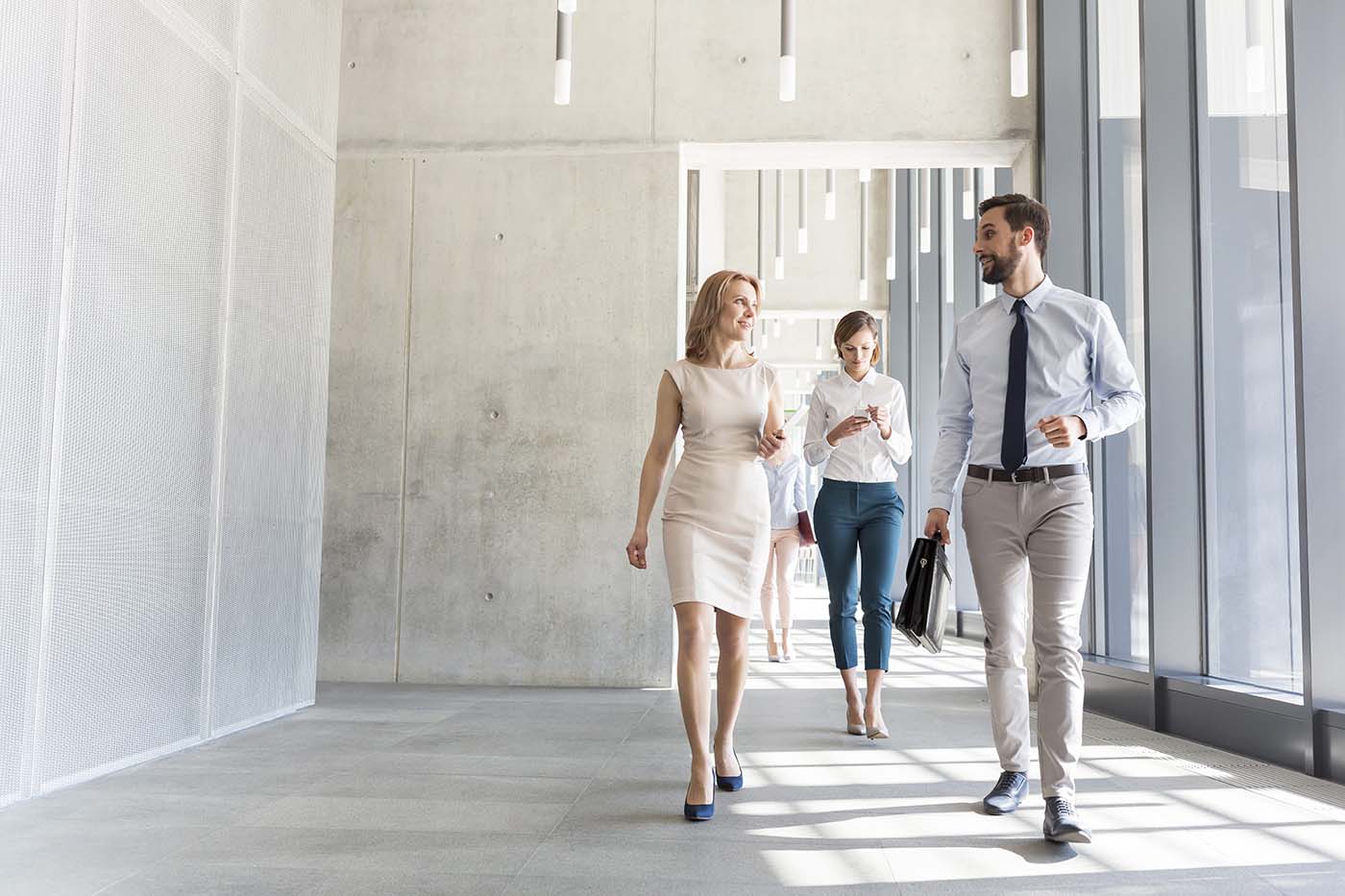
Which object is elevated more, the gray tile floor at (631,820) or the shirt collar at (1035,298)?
the shirt collar at (1035,298)

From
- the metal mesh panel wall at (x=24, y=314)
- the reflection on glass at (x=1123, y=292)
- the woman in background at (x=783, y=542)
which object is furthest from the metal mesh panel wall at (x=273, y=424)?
the reflection on glass at (x=1123, y=292)

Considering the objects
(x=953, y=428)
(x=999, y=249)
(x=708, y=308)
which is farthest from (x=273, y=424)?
(x=999, y=249)

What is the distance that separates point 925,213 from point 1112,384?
822 centimetres

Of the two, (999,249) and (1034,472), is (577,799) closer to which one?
(1034,472)

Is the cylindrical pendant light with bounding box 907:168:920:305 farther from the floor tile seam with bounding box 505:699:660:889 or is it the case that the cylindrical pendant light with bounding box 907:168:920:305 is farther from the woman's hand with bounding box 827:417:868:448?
the woman's hand with bounding box 827:417:868:448

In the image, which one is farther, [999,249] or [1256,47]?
[1256,47]

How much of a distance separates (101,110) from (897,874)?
3.26 metres

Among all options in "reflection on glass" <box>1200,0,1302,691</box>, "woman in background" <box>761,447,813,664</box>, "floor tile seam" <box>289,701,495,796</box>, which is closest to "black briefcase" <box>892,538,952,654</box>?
"reflection on glass" <box>1200,0,1302,691</box>

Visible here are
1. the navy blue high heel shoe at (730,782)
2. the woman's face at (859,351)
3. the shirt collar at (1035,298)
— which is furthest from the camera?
the woman's face at (859,351)

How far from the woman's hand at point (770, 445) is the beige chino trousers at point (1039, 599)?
56cm

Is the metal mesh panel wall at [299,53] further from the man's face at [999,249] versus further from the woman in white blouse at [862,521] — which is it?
the man's face at [999,249]

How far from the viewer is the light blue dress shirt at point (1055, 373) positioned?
3041mm

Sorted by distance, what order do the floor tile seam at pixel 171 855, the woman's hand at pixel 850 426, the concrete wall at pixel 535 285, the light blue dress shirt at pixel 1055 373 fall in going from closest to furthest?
the floor tile seam at pixel 171 855 < the light blue dress shirt at pixel 1055 373 < the woman's hand at pixel 850 426 < the concrete wall at pixel 535 285

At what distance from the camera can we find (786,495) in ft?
25.8
